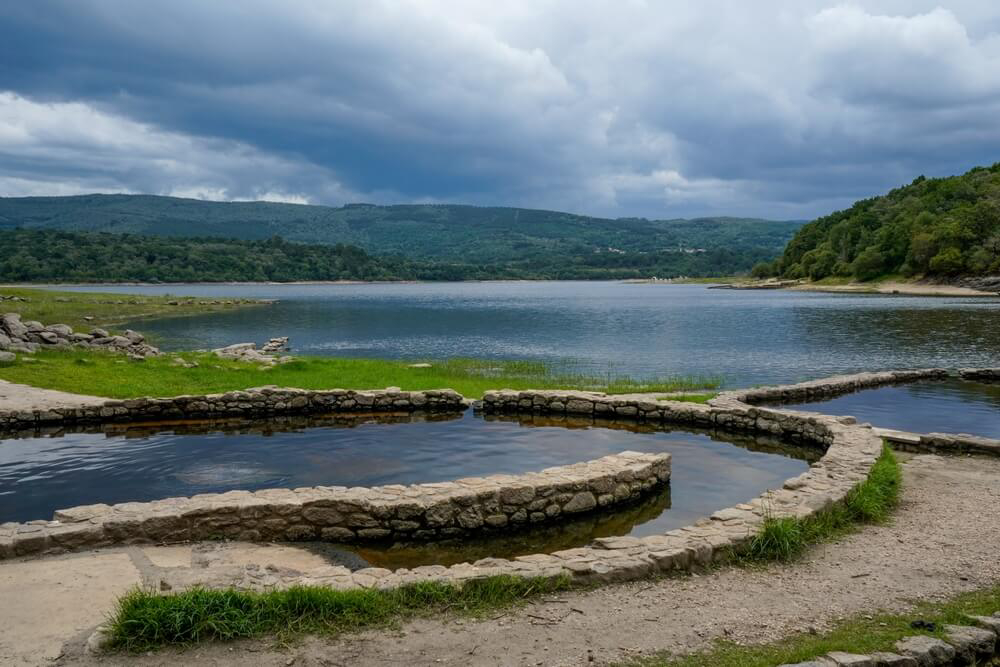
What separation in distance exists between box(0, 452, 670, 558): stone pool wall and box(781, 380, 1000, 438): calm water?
605 inches

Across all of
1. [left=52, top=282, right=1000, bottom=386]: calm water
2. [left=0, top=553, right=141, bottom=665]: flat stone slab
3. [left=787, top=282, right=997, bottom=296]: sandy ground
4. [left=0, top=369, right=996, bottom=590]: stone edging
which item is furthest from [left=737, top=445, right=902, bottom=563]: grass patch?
[left=787, top=282, right=997, bottom=296]: sandy ground

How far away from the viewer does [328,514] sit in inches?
478

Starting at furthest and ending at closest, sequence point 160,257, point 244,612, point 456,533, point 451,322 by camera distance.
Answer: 1. point 160,257
2. point 451,322
3. point 456,533
4. point 244,612

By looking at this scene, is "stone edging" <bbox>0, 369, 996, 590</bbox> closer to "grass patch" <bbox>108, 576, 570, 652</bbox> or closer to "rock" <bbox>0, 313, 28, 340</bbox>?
"grass patch" <bbox>108, 576, 570, 652</bbox>

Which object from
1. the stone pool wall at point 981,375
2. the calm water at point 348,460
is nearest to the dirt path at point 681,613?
the calm water at point 348,460

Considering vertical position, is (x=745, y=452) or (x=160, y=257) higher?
(x=160, y=257)

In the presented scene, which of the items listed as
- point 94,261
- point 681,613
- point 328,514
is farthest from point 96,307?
point 94,261

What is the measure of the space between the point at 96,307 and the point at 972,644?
9057 centimetres

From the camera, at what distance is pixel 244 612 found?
25.2 feet

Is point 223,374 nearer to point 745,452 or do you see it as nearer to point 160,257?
point 745,452

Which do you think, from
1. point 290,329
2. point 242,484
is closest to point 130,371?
point 242,484

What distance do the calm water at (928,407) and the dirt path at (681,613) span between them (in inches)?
498

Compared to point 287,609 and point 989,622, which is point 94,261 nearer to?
point 287,609

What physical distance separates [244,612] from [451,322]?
6952 cm
